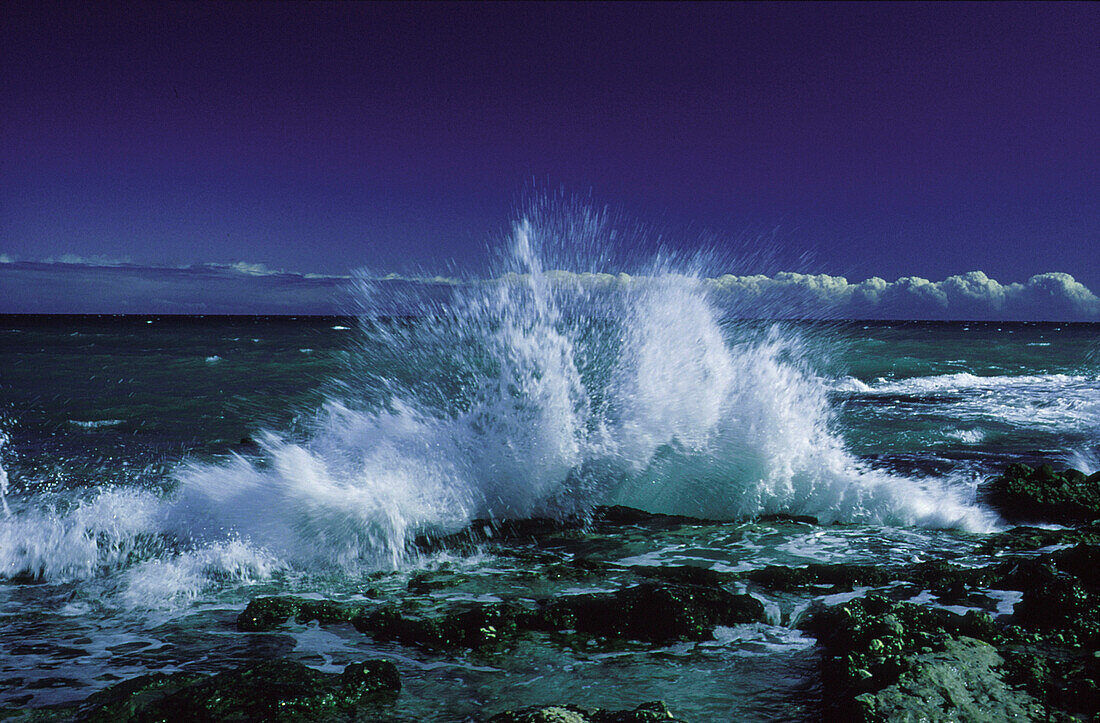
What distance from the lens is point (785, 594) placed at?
4.93 meters

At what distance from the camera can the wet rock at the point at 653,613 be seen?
4.27m

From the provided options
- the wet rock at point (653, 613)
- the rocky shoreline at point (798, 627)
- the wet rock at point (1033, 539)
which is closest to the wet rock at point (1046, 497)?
the wet rock at point (1033, 539)

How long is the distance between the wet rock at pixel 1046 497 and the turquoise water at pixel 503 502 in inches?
13.7

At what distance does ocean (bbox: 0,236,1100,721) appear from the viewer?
3.93 metres

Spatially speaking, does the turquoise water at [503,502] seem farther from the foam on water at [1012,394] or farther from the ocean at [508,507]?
the foam on water at [1012,394]

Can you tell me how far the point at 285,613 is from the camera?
15.0 feet

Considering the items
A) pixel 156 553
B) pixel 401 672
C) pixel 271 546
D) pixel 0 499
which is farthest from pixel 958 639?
pixel 0 499

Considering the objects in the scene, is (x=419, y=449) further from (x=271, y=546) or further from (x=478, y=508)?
(x=271, y=546)

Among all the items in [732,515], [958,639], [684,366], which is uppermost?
[684,366]

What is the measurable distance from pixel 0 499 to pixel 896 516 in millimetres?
9994

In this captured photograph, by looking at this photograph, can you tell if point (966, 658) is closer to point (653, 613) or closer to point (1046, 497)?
point (653, 613)

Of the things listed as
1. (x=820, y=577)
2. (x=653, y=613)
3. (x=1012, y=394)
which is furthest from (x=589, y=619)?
(x=1012, y=394)

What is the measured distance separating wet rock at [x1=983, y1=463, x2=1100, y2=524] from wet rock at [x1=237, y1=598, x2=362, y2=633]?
24.0ft

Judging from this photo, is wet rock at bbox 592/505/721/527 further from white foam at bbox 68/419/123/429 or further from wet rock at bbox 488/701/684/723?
white foam at bbox 68/419/123/429
